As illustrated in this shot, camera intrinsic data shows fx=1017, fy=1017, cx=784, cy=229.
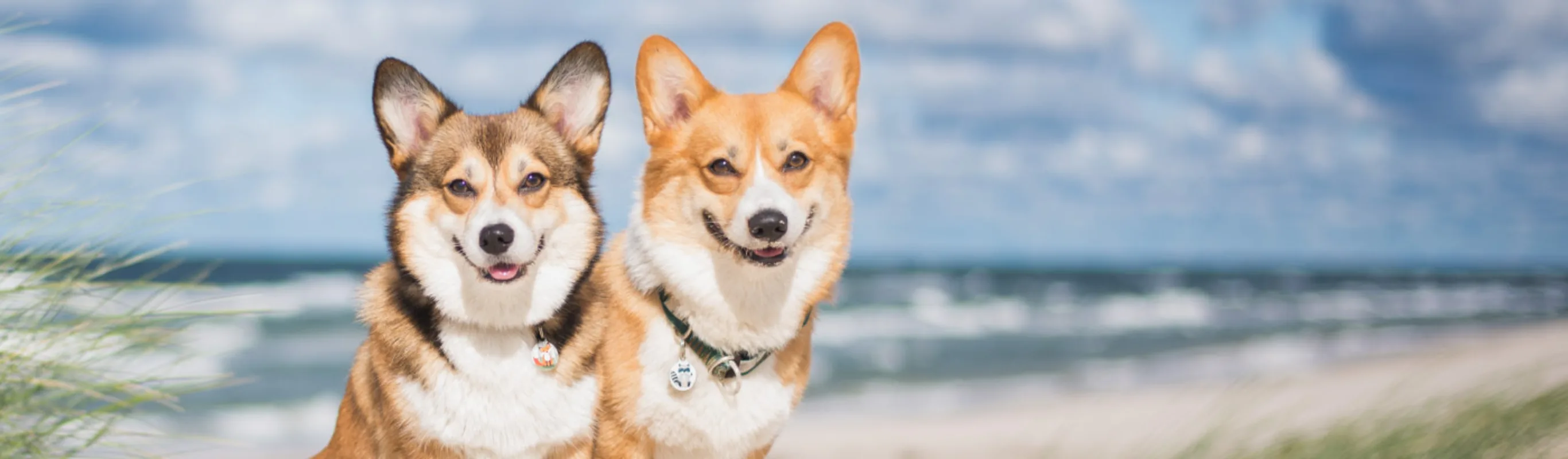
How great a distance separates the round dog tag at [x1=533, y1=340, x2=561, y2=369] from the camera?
262cm

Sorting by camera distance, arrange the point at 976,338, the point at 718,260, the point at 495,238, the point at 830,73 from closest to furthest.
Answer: the point at 495,238, the point at 718,260, the point at 830,73, the point at 976,338

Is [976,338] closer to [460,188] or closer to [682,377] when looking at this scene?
[682,377]

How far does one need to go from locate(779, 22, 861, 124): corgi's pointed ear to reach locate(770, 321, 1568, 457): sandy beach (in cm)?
228

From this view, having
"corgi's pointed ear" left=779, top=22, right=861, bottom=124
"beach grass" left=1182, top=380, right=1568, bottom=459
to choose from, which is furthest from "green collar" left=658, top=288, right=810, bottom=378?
"beach grass" left=1182, top=380, right=1568, bottom=459

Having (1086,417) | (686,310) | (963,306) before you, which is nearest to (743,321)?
(686,310)

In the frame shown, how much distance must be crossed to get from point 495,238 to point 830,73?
110 centimetres

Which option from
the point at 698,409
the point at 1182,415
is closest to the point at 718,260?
the point at 698,409

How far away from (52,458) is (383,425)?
997mm

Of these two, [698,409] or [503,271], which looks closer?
[503,271]

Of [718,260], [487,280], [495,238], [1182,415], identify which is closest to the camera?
[495,238]

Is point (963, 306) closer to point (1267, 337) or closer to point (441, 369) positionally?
point (1267, 337)

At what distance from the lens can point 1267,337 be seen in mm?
12898

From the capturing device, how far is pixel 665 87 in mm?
2906

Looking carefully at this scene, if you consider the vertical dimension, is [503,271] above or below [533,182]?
below
